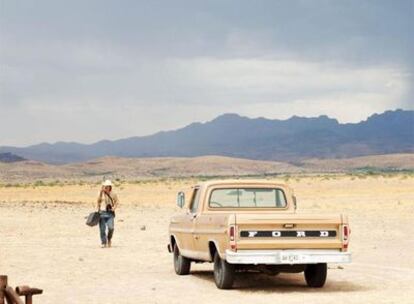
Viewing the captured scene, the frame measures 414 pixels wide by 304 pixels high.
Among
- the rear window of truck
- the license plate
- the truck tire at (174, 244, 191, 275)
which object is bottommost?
the truck tire at (174, 244, 191, 275)

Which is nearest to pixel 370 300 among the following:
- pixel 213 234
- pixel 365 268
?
pixel 213 234

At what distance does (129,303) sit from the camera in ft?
50.7

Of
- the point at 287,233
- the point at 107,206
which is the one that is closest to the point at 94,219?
the point at 107,206

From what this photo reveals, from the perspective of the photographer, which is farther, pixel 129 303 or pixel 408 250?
pixel 408 250

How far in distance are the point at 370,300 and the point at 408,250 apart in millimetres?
10302

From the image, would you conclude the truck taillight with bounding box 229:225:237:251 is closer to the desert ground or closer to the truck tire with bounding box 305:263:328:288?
the desert ground

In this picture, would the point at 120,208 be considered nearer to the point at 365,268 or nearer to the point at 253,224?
the point at 365,268

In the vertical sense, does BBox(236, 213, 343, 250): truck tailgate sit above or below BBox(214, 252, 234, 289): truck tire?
above

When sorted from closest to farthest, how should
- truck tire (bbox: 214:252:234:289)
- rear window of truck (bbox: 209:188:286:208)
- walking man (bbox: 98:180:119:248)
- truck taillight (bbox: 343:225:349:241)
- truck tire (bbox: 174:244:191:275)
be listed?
truck taillight (bbox: 343:225:349:241), truck tire (bbox: 214:252:234:289), rear window of truck (bbox: 209:188:286:208), truck tire (bbox: 174:244:191:275), walking man (bbox: 98:180:119:248)

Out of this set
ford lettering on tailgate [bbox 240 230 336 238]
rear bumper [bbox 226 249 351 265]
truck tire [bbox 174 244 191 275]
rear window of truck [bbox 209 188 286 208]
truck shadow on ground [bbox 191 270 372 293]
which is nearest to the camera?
rear bumper [bbox 226 249 351 265]

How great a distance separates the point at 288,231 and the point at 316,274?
1408mm

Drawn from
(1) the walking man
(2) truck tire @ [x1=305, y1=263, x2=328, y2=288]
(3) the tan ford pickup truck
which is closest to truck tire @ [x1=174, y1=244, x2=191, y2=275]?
(3) the tan ford pickup truck

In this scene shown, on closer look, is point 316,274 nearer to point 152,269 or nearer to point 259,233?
point 259,233

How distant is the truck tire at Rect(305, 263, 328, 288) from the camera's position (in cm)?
1741
